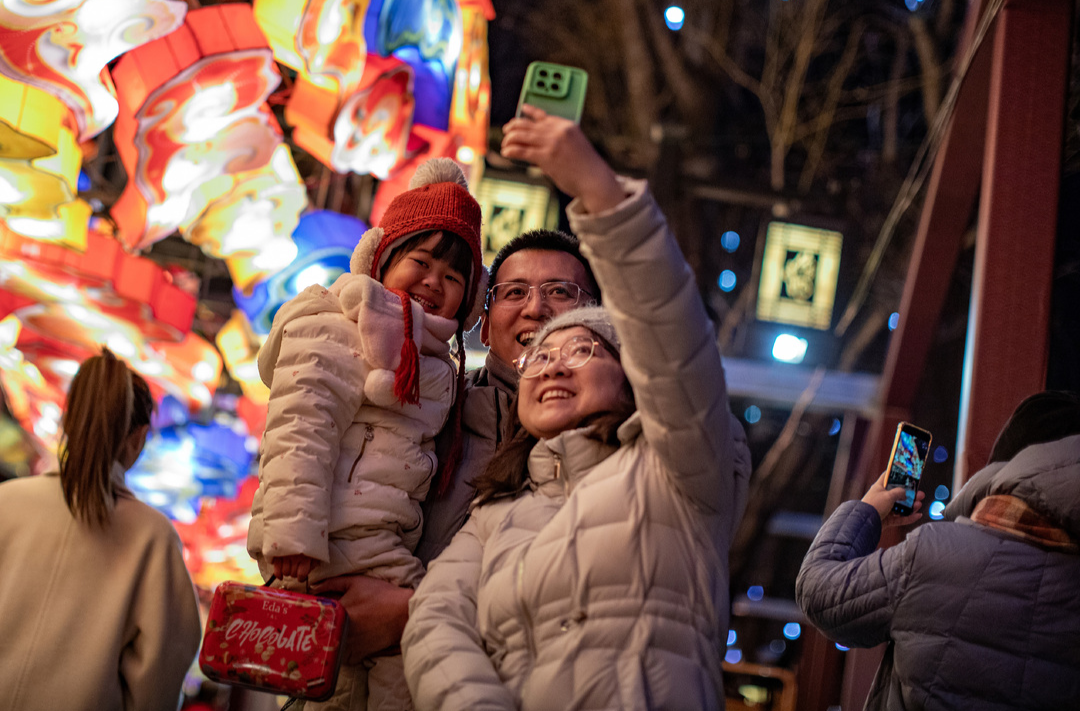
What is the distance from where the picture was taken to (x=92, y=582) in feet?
10.3

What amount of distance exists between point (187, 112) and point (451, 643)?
418 centimetres

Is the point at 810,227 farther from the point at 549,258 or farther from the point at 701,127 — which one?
the point at 549,258

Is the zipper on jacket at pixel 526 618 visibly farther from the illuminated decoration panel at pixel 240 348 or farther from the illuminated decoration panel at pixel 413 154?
the illuminated decoration panel at pixel 240 348

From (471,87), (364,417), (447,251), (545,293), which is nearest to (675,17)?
(471,87)

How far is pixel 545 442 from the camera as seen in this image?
2369 mm

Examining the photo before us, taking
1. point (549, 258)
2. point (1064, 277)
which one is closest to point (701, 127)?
point (1064, 277)

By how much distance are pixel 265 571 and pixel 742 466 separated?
1.43 metres

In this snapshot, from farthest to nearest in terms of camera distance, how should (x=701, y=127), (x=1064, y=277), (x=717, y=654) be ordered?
(x=701, y=127)
(x=1064, y=277)
(x=717, y=654)

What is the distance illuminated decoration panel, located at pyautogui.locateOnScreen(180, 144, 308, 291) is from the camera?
6.24 m

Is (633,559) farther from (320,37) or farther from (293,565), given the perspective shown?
(320,37)

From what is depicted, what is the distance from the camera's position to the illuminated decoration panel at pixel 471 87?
7.44m

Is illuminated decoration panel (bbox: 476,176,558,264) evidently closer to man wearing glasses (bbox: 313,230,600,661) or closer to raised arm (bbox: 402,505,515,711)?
man wearing glasses (bbox: 313,230,600,661)

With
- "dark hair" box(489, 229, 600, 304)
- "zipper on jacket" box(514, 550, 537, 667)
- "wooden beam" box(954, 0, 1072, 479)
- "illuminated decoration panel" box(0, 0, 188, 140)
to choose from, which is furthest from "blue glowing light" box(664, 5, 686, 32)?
"zipper on jacket" box(514, 550, 537, 667)

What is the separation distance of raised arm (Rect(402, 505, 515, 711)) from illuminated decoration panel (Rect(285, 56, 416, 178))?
4187mm
